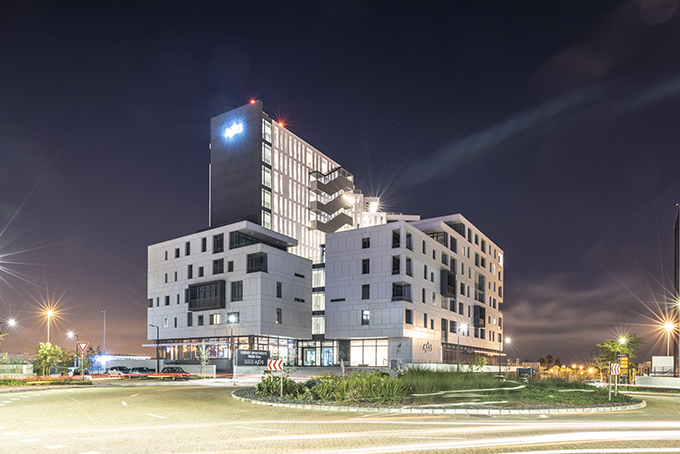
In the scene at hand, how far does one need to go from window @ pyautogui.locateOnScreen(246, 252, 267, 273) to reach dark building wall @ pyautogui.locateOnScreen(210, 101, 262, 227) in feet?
64.5

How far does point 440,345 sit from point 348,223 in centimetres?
3363

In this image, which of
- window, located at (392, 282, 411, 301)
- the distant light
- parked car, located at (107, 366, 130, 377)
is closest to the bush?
parked car, located at (107, 366, 130, 377)

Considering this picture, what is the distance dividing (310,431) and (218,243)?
61140 millimetres

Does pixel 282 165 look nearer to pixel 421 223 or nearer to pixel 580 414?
pixel 421 223

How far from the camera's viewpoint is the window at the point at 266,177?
90.8 meters

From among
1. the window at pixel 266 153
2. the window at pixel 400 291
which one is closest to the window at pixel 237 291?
the window at pixel 400 291

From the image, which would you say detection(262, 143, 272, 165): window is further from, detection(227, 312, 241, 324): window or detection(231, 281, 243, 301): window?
detection(227, 312, 241, 324): window

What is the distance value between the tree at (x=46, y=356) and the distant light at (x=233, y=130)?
181 ft

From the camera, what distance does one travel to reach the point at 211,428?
582 inches

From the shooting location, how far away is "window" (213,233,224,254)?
72.9 metres

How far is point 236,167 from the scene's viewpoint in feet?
305

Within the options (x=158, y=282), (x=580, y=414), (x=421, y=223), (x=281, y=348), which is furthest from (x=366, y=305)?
(x=580, y=414)

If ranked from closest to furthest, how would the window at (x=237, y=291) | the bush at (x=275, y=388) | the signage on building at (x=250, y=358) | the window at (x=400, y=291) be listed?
the bush at (x=275, y=388)
the signage on building at (x=250, y=358)
the window at (x=400, y=291)
the window at (x=237, y=291)

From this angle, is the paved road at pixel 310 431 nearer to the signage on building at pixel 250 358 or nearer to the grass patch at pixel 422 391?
the grass patch at pixel 422 391
